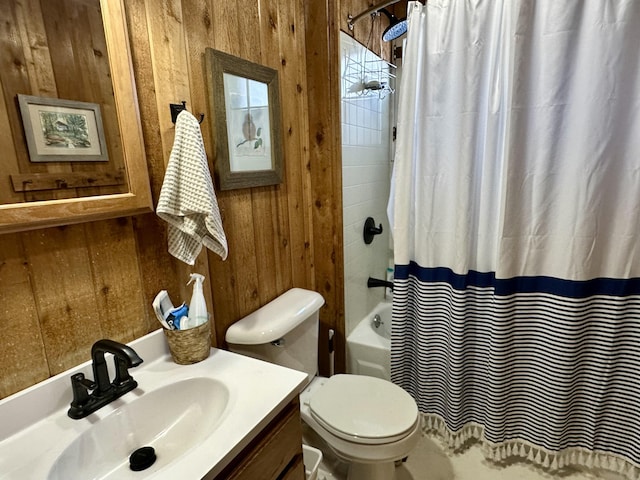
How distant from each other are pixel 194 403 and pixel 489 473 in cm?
143

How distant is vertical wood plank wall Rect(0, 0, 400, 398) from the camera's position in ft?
2.70

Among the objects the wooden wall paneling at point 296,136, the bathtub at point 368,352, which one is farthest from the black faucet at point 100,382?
the bathtub at point 368,352

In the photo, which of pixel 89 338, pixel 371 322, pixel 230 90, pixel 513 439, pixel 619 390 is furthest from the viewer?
pixel 371 322

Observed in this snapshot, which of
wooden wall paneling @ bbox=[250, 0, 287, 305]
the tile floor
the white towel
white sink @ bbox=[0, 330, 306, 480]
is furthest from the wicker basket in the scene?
the tile floor

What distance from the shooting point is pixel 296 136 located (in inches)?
63.9

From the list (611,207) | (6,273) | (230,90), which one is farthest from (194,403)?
(611,207)

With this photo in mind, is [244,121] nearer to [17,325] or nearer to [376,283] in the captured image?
[17,325]

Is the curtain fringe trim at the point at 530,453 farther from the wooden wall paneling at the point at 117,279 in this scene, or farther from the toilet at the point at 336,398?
the wooden wall paneling at the point at 117,279

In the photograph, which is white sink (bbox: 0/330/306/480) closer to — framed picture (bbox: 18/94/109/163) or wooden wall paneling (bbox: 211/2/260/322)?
wooden wall paneling (bbox: 211/2/260/322)

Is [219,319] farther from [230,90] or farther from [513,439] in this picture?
[513,439]

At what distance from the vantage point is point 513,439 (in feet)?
5.15

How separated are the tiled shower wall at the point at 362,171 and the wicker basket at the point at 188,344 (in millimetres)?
949

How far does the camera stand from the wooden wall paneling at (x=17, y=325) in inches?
30.2

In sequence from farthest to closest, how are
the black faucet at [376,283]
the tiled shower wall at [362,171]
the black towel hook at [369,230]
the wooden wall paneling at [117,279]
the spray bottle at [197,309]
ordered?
the black faucet at [376,283]
the black towel hook at [369,230]
the tiled shower wall at [362,171]
the spray bottle at [197,309]
the wooden wall paneling at [117,279]
